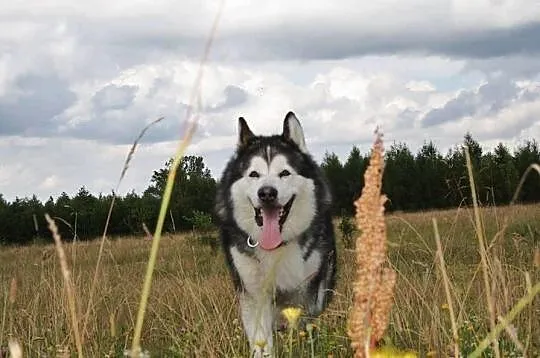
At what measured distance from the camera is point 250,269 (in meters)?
6.22

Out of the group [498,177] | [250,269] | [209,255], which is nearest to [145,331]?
[250,269]

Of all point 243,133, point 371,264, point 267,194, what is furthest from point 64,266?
point 243,133

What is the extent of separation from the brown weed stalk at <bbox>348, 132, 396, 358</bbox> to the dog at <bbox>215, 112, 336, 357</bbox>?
14.7 ft

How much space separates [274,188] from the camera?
247 inches

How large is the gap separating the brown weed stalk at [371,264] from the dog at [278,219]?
4.49m

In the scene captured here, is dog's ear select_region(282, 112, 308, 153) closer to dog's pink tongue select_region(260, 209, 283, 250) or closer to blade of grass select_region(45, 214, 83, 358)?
dog's pink tongue select_region(260, 209, 283, 250)

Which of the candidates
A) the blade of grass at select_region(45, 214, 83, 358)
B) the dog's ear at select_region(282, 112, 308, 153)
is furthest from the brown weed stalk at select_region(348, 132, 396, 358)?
the dog's ear at select_region(282, 112, 308, 153)

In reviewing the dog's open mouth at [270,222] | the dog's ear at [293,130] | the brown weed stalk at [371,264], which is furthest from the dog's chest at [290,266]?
the brown weed stalk at [371,264]

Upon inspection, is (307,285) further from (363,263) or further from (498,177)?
(498,177)

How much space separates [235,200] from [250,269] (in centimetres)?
67

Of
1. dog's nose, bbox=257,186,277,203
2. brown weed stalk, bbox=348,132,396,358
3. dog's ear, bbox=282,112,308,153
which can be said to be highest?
dog's ear, bbox=282,112,308,153

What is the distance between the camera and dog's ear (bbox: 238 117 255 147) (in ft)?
22.3

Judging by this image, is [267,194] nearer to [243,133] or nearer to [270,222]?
[270,222]

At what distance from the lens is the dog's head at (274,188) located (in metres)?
6.38
